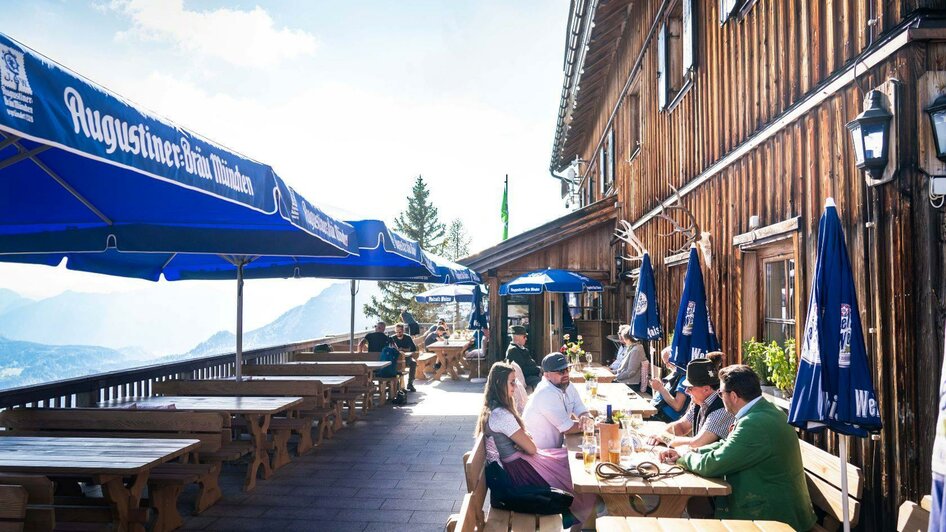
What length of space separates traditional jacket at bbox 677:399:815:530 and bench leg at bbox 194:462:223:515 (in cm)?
429

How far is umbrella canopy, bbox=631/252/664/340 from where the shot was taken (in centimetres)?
929

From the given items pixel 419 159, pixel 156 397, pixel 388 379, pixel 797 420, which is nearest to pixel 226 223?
pixel 156 397

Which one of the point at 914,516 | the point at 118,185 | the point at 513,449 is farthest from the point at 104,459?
the point at 914,516

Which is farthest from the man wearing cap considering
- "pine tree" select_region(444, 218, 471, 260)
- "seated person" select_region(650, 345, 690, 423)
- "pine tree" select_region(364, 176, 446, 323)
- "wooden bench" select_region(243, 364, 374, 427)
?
"pine tree" select_region(444, 218, 471, 260)

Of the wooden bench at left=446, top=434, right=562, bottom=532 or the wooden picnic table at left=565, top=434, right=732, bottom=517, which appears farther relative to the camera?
the wooden picnic table at left=565, top=434, right=732, bottom=517

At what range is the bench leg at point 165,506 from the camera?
5.17 meters

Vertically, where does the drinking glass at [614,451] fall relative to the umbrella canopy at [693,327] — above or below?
below

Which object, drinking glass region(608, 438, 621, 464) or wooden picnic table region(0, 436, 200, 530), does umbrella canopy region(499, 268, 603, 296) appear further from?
wooden picnic table region(0, 436, 200, 530)

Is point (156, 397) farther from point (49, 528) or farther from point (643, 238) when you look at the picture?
point (643, 238)

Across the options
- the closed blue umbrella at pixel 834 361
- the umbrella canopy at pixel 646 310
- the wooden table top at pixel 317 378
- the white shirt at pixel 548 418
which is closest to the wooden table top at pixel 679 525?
the closed blue umbrella at pixel 834 361

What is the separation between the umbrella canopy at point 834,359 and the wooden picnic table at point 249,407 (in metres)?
4.90

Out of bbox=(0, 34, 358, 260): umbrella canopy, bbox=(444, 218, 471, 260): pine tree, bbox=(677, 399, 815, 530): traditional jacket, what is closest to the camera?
bbox=(0, 34, 358, 260): umbrella canopy

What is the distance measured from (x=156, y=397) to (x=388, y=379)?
17.5ft

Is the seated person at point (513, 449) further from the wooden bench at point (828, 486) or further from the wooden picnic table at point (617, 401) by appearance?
the wooden bench at point (828, 486)
